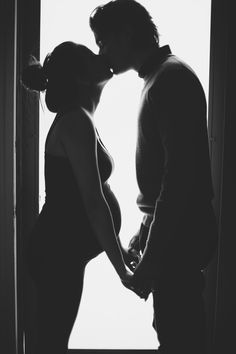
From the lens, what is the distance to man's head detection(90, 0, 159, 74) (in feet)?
3.59

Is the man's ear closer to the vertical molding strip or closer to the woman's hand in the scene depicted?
the vertical molding strip

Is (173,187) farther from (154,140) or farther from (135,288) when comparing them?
(135,288)

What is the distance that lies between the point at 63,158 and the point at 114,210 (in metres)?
0.23

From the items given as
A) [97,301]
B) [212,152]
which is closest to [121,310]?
Result: [97,301]

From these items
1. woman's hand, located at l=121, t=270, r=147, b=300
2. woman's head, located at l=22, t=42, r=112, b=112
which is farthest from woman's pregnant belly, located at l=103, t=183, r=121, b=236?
woman's head, located at l=22, t=42, r=112, b=112

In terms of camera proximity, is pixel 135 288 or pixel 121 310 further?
pixel 121 310

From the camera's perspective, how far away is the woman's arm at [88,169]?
923mm

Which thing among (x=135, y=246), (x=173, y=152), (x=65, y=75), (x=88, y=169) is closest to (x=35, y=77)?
(x=65, y=75)

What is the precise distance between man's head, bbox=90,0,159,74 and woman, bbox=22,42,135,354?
145 mm

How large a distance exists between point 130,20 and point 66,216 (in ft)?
2.14

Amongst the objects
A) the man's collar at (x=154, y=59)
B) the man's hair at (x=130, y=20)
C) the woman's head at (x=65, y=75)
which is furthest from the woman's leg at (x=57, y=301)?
the man's hair at (x=130, y=20)

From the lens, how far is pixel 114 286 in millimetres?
1586

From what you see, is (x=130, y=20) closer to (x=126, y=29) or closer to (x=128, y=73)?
(x=126, y=29)

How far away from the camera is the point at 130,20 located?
1097mm
